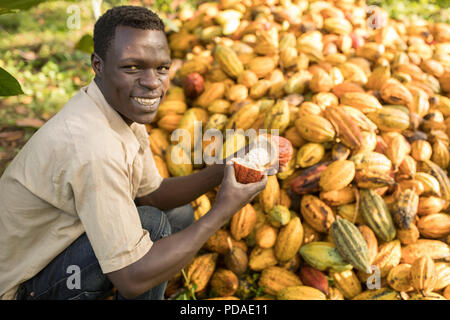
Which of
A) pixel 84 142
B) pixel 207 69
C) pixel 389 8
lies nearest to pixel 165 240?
pixel 84 142

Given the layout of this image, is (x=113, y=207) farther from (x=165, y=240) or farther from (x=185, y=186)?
(x=185, y=186)

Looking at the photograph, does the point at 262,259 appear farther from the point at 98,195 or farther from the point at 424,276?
the point at 98,195

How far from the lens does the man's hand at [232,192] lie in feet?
5.20

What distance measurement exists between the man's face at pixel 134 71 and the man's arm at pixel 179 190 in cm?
61

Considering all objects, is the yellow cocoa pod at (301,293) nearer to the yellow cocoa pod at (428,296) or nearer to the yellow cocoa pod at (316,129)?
the yellow cocoa pod at (428,296)

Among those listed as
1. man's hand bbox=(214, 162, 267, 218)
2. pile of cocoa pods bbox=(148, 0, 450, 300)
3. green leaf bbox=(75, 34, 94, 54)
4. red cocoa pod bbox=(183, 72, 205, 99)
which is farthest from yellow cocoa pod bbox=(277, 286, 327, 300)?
green leaf bbox=(75, 34, 94, 54)

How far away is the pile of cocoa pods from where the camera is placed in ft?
7.01

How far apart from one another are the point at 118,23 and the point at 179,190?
39.2 inches

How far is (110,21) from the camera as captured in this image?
4.79 feet

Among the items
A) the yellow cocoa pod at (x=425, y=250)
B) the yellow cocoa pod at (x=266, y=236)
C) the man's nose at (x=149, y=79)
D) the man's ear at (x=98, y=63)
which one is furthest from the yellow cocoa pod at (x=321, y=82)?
the man's ear at (x=98, y=63)

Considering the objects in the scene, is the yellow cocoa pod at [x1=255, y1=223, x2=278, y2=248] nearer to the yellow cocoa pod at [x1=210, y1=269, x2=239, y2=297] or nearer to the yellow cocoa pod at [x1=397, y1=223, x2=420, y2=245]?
the yellow cocoa pod at [x1=210, y1=269, x2=239, y2=297]

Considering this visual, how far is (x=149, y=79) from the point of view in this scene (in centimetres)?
149

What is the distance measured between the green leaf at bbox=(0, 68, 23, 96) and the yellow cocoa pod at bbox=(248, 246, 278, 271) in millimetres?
1594
